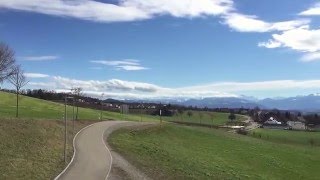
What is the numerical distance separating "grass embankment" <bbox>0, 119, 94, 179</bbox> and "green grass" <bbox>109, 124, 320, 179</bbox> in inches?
248

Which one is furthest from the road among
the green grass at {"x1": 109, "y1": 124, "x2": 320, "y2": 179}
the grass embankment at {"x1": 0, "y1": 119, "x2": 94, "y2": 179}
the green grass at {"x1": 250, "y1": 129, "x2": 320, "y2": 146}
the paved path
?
the green grass at {"x1": 250, "y1": 129, "x2": 320, "y2": 146}

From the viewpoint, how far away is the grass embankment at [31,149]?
108 ft

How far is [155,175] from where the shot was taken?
36.5 m

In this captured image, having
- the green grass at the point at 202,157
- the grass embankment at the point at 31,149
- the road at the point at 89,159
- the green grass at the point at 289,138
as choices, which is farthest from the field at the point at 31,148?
the green grass at the point at 289,138

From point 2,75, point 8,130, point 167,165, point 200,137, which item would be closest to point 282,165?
point 200,137

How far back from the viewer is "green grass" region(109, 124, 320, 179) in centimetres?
4166

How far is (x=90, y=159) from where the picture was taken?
40125 millimetres

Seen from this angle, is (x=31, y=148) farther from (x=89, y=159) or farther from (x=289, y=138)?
(x=289, y=138)

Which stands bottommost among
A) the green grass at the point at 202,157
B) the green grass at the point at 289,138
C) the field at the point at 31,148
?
the green grass at the point at 289,138

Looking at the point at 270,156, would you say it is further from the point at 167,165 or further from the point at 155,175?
the point at 155,175

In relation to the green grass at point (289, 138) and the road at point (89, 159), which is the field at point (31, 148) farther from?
the green grass at point (289, 138)

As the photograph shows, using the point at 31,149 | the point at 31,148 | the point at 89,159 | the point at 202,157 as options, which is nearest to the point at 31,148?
the point at 31,148

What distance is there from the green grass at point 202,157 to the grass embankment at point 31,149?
6.31 meters

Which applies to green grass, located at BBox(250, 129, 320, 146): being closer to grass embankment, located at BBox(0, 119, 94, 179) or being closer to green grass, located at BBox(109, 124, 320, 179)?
Answer: green grass, located at BBox(109, 124, 320, 179)
